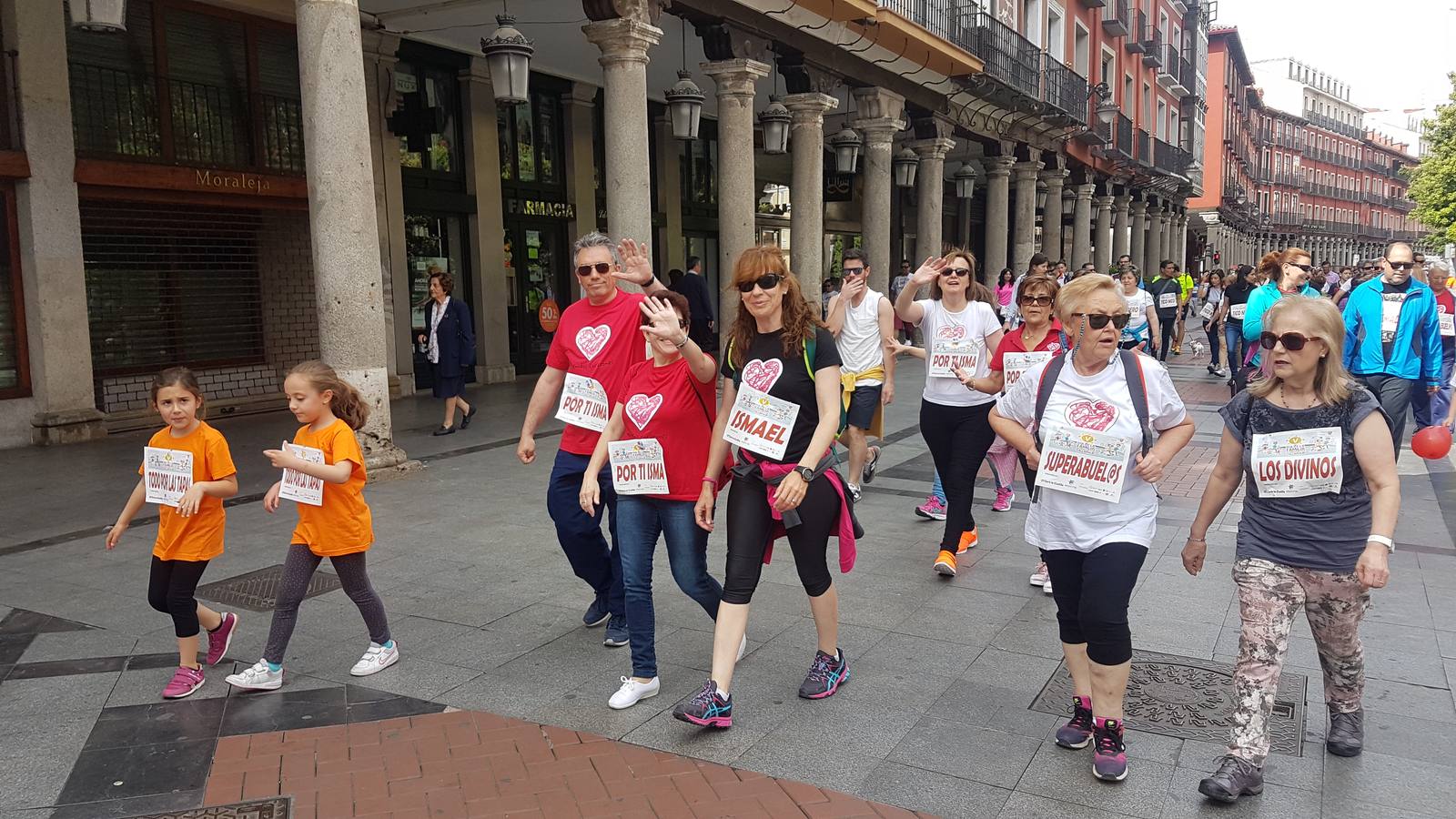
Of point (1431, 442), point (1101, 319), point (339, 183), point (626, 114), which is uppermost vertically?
point (626, 114)

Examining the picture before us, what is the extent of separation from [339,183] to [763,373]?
5.53m

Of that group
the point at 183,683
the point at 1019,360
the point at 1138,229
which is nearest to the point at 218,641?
the point at 183,683

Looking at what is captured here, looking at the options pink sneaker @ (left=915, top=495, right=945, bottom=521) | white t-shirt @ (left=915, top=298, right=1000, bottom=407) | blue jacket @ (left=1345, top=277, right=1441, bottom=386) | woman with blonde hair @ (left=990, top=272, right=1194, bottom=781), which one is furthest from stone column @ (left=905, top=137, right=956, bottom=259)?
woman with blonde hair @ (left=990, top=272, right=1194, bottom=781)

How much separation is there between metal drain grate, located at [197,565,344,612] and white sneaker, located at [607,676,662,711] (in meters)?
2.13

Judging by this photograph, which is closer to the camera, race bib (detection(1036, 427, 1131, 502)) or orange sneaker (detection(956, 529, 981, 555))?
race bib (detection(1036, 427, 1131, 502))

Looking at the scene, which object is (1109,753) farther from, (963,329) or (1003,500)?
(1003,500)

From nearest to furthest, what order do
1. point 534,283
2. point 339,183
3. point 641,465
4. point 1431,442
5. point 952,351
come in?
point 641,465
point 1431,442
point 952,351
point 339,183
point 534,283

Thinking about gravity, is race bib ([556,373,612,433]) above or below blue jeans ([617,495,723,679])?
above

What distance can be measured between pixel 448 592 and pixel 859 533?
249cm

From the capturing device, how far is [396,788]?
11.3 feet

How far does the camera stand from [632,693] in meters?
4.05

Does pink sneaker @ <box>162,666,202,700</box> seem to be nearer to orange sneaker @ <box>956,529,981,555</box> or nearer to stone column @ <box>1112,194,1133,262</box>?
orange sneaker @ <box>956,529,981,555</box>

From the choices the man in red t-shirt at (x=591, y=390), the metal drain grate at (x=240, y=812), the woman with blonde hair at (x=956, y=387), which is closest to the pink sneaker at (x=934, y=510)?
the woman with blonde hair at (x=956, y=387)

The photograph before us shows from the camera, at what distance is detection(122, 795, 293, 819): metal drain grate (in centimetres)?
329
